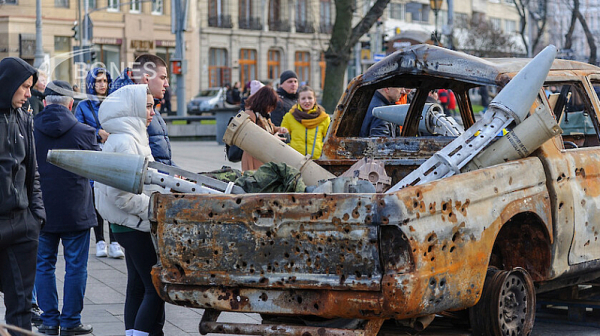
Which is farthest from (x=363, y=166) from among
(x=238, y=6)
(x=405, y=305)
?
(x=238, y=6)

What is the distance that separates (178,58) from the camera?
118 feet

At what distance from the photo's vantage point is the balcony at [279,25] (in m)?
65.1

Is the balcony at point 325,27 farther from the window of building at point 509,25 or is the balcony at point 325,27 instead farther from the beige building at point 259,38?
the window of building at point 509,25

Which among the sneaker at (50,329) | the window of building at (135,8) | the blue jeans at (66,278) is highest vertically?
the window of building at (135,8)

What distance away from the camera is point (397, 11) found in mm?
80500

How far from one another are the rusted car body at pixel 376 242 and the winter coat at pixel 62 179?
1.64 meters

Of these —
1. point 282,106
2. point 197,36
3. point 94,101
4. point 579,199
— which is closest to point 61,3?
point 197,36

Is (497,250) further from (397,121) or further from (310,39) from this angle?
(310,39)

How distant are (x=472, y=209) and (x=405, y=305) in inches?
29.2

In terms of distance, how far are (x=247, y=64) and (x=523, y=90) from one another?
2287 inches

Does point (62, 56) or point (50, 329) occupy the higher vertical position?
point (50, 329)

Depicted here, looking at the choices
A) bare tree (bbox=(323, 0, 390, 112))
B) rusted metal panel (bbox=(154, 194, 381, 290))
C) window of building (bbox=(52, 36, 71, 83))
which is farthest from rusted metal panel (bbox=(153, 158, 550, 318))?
window of building (bbox=(52, 36, 71, 83))

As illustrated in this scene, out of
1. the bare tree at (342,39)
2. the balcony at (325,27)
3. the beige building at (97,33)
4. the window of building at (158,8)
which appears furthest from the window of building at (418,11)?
the bare tree at (342,39)

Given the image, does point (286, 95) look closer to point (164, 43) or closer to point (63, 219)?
point (63, 219)
